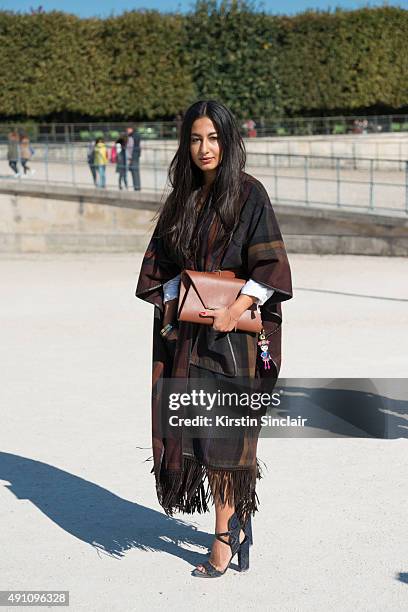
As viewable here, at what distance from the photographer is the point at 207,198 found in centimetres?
447

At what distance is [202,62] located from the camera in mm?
38938

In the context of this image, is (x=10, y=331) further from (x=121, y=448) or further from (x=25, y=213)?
(x=25, y=213)

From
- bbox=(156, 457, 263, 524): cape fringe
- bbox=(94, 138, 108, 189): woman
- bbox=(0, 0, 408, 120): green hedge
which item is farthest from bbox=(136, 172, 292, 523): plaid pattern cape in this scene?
bbox=(0, 0, 408, 120): green hedge

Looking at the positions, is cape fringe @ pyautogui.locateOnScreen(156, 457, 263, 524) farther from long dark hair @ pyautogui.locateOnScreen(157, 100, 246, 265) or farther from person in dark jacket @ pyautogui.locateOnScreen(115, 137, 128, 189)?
person in dark jacket @ pyautogui.locateOnScreen(115, 137, 128, 189)

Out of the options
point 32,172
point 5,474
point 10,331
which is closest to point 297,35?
point 32,172

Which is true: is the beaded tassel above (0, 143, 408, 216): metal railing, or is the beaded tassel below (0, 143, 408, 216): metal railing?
above

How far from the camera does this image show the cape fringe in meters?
4.52

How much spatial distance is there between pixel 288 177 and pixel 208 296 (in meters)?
19.0

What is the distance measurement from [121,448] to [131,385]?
2.11 meters

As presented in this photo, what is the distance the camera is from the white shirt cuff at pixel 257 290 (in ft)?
14.2

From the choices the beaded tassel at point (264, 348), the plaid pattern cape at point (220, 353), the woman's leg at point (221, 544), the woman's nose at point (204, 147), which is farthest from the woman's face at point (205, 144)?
the woman's leg at point (221, 544)

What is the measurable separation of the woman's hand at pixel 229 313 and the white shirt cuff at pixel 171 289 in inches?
9.1

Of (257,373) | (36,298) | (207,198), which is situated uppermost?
(207,198)

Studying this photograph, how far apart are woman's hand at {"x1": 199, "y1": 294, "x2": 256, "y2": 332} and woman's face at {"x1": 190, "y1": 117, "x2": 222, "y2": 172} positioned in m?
0.52
